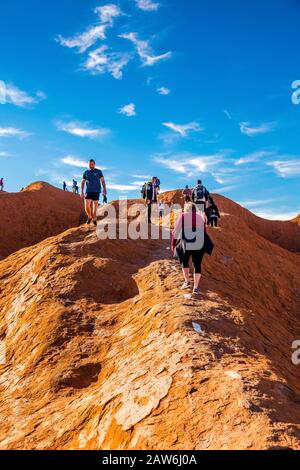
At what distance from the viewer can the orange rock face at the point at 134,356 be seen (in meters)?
4.34

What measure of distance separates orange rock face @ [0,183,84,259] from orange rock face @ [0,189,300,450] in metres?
10.2

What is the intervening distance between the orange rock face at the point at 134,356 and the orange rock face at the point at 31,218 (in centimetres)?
1024

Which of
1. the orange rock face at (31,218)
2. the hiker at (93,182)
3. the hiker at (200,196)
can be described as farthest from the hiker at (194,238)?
the orange rock face at (31,218)

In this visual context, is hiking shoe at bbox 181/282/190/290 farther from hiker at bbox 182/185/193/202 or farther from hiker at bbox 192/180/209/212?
hiker at bbox 192/180/209/212

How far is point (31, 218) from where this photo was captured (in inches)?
951

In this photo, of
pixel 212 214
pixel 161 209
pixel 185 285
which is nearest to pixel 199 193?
pixel 212 214

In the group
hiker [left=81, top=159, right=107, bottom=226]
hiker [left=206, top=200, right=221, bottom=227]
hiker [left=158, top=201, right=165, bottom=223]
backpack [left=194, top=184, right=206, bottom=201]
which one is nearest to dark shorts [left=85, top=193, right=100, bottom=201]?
hiker [left=81, top=159, right=107, bottom=226]

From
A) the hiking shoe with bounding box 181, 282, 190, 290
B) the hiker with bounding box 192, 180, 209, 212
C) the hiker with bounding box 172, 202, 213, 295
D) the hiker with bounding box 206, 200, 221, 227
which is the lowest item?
the hiking shoe with bounding box 181, 282, 190, 290

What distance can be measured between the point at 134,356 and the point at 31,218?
19.3 m

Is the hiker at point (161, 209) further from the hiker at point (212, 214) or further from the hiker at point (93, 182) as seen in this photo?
the hiker at point (93, 182)

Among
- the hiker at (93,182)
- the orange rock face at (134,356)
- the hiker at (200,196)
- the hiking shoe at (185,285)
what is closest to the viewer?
the orange rock face at (134,356)

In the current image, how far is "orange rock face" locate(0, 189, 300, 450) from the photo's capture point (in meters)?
4.34
